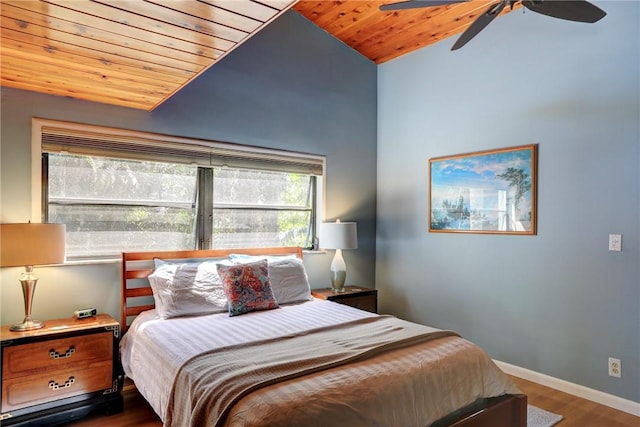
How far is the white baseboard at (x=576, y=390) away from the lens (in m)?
2.71

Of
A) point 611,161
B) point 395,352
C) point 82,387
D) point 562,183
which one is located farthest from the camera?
point 562,183

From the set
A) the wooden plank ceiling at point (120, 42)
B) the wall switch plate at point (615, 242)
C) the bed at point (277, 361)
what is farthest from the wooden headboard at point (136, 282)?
the wall switch plate at point (615, 242)

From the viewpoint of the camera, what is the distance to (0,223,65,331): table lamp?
7.48ft

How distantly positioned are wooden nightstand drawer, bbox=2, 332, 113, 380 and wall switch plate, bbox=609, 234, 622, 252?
356 cm

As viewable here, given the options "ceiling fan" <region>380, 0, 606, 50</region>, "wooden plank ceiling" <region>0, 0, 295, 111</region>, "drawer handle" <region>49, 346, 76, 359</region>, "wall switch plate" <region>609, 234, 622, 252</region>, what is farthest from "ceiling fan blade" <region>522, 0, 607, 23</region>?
"drawer handle" <region>49, 346, 76, 359</region>

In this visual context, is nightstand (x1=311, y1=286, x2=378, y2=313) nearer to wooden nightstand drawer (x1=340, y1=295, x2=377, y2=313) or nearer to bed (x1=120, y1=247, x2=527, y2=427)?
wooden nightstand drawer (x1=340, y1=295, x2=377, y2=313)

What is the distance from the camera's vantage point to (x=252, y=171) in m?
3.77

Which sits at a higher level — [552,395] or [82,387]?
[82,387]

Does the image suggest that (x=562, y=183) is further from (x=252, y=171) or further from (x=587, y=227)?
→ (x=252, y=171)

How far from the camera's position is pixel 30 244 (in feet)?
7.67

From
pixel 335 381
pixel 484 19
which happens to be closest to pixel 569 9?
pixel 484 19

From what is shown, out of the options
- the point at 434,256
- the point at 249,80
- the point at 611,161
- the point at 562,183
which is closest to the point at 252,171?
the point at 249,80

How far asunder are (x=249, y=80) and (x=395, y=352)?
2817 mm

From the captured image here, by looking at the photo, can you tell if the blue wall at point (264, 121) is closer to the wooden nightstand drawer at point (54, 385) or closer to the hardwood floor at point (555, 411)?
the wooden nightstand drawer at point (54, 385)
